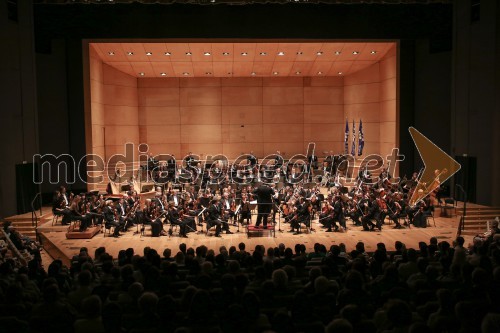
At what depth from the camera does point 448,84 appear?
70.5 feet

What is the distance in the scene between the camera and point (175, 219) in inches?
635

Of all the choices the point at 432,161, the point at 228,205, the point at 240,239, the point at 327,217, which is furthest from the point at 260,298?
the point at 432,161

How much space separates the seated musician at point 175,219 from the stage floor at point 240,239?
25cm

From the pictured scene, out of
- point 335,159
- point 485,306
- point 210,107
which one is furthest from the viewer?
point 210,107

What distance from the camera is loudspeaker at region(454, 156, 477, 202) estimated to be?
19156 mm

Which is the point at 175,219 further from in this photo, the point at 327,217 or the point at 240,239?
the point at 327,217

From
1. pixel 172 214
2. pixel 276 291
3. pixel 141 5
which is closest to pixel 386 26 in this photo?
pixel 141 5

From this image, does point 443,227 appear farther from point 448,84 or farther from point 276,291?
point 276,291

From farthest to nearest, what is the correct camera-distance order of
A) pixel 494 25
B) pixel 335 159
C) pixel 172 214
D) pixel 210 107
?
pixel 210 107, pixel 335 159, pixel 494 25, pixel 172 214

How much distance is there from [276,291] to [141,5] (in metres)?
17.0

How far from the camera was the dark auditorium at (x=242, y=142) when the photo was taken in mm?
8773

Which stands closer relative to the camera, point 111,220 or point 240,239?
point 240,239

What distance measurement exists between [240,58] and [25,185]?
12.4m

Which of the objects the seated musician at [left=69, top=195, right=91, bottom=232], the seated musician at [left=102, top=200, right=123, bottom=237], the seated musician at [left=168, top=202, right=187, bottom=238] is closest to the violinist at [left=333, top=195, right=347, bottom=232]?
the seated musician at [left=168, top=202, right=187, bottom=238]
